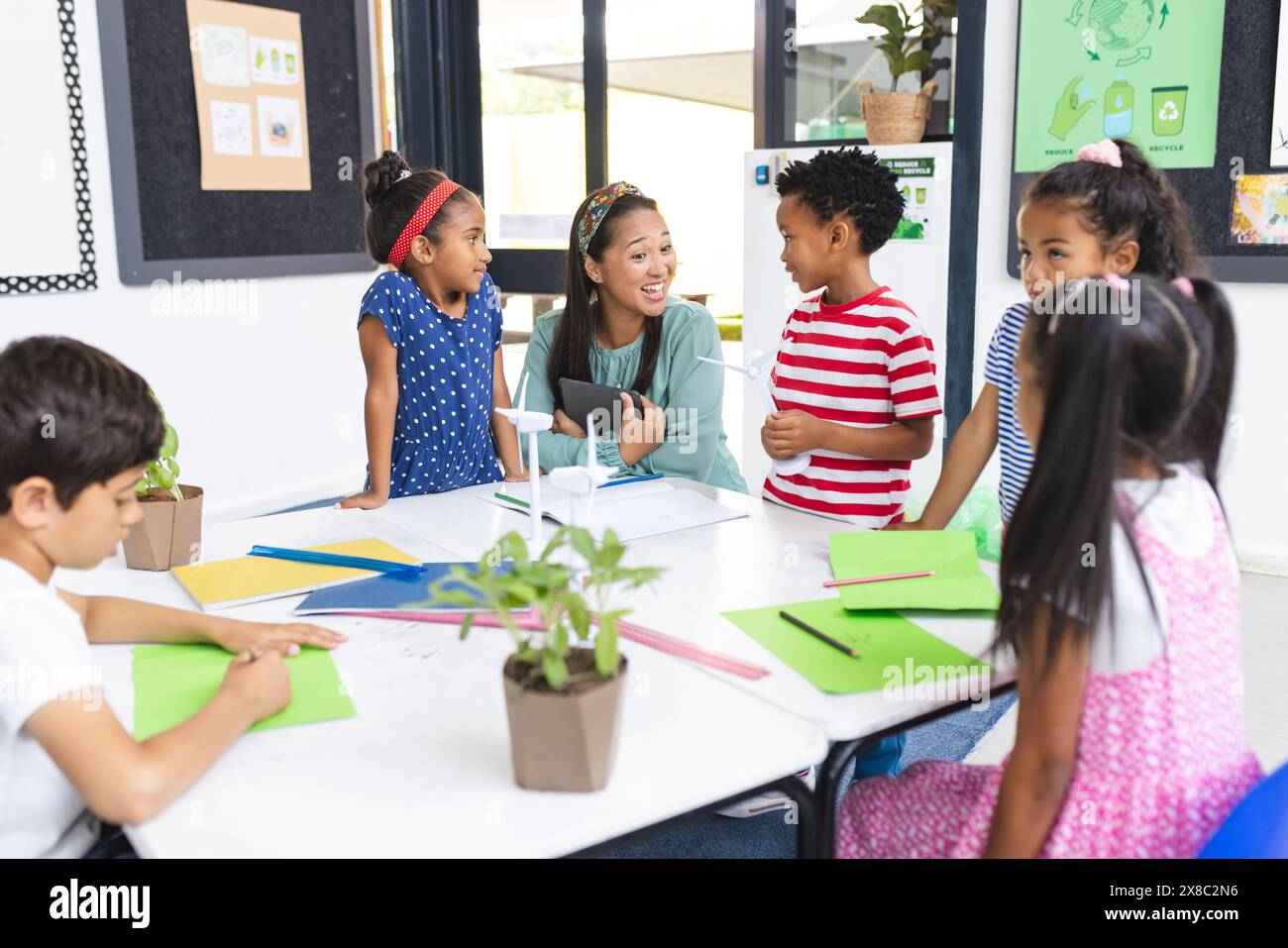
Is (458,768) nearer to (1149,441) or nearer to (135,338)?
(1149,441)

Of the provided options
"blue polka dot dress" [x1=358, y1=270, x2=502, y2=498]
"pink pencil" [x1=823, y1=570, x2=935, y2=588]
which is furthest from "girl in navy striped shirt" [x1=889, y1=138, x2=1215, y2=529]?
"blue polka dot dress" [x1=358, y1=270, x2=502, y2=498]

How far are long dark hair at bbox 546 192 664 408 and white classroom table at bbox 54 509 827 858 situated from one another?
114 centimetres

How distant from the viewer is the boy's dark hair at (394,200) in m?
2.25

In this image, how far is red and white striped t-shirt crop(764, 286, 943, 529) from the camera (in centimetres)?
198

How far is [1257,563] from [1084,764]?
110 inches

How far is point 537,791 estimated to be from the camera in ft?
3.08

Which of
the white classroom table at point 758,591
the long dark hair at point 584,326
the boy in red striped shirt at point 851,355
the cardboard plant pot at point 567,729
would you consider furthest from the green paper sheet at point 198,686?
the long dark hair at point 584,326

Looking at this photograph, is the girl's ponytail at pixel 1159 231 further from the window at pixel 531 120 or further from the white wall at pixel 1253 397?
the window at pixel 531 120

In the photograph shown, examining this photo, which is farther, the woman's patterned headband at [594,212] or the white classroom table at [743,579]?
the woman's patterned headband at [594,212]

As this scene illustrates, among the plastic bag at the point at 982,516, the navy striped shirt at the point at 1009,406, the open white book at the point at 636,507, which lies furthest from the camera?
the plastic bag at the point at 982,516

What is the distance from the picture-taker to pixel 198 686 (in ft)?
3.78

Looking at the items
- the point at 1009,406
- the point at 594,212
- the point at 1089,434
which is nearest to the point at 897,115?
the point at 594,212

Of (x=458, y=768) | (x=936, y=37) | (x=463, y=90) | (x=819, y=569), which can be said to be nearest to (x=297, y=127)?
(x=463, y=90)

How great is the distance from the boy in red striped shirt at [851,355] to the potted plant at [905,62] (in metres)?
1.58
